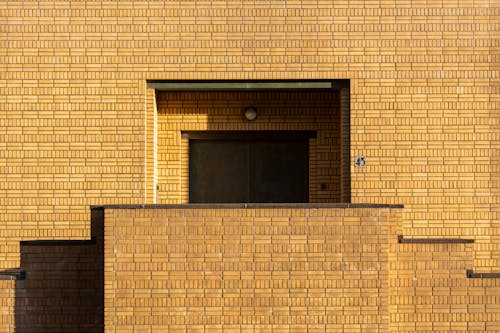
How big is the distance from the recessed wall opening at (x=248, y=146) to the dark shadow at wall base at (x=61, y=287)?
2.17 meters

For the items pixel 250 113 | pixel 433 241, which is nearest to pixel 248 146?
pixel 250 113

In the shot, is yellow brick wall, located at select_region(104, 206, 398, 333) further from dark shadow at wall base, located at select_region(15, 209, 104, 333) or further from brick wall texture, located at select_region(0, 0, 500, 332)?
brick wall texture, located at select_region(0, 0, 500, 332)

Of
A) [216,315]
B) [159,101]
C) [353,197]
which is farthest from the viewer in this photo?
[159,101]

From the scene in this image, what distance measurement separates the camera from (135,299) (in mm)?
10219

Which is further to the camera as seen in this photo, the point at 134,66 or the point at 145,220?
the point at 134,66

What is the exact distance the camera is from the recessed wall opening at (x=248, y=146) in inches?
516

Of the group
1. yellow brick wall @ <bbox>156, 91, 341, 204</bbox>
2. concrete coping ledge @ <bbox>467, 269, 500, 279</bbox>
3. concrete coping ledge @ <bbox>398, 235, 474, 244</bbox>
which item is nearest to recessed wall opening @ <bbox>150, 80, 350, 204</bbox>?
yellow brick wall @ <bbox>156, 91, 341, 204</bbox>

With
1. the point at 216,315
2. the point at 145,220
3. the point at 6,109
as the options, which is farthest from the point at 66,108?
the point at 216,315

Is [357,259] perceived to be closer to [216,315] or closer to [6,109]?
[216,315]

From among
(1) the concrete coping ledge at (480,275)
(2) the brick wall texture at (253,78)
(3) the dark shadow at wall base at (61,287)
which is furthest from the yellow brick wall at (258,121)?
(1) the concrete coping ledge at (480,275)

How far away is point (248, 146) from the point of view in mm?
13438

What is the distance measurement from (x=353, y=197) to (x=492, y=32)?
3.32 metres

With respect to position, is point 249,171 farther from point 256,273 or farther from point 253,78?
point 256,273

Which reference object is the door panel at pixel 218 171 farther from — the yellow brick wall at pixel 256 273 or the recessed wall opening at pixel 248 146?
the yellow brick wall at pixel 256 273
